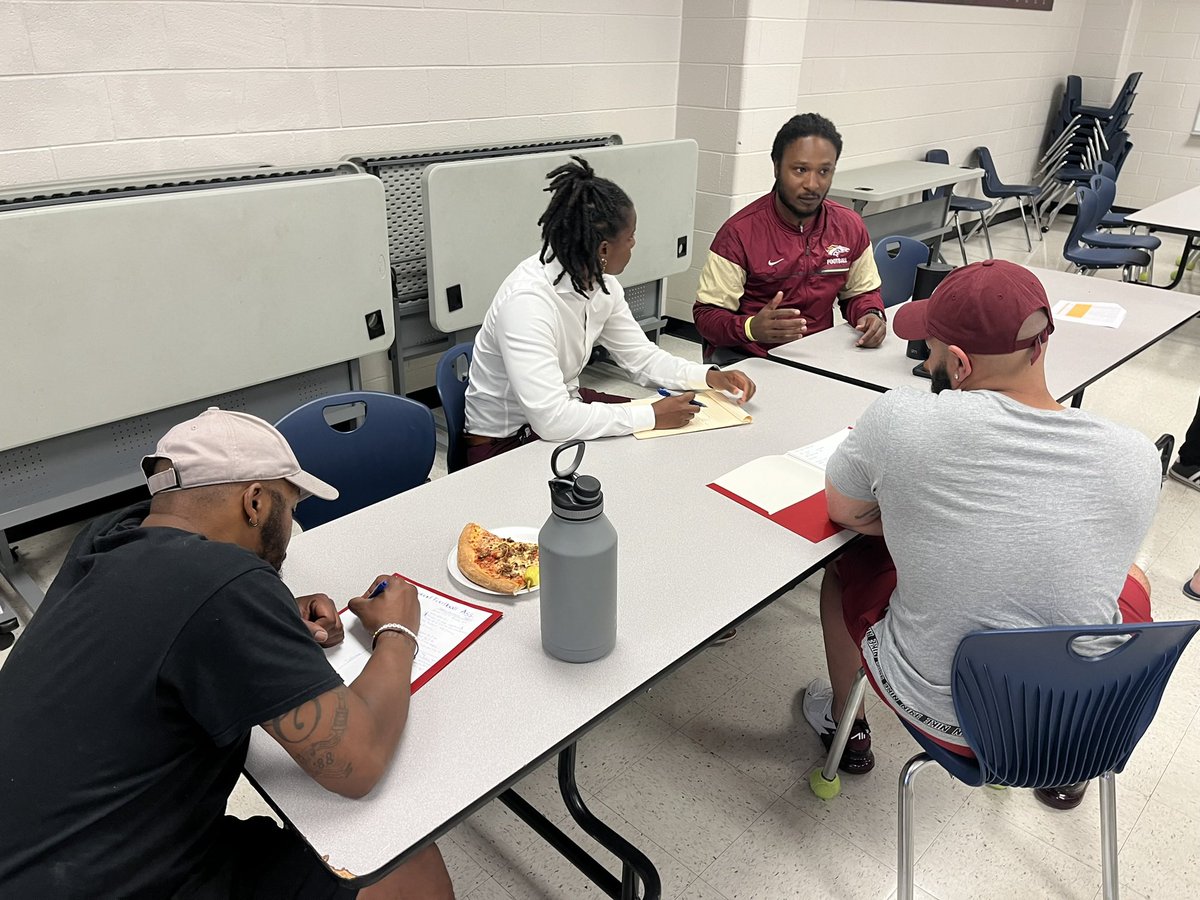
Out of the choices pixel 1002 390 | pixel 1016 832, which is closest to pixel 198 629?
pixel 1002 390

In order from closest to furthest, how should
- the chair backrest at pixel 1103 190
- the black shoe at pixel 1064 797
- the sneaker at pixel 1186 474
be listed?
1. the black shoe at pixel 1064 797
2. the sneaker at pixel 1186 474
3. the chair backrest at pixel 1103 190

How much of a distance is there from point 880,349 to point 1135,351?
74 cm

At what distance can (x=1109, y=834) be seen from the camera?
4.87 feet

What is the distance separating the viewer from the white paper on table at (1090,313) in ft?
8.84

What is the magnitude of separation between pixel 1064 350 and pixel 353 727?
2.30 meters

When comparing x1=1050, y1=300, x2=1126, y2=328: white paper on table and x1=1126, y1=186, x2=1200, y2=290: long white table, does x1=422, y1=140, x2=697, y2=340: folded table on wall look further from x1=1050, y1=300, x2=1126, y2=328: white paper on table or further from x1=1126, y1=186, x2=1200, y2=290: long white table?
x1=1126, y1=186, x2=1200, y2=290: long white table

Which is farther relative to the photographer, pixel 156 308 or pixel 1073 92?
pixel 1073 92

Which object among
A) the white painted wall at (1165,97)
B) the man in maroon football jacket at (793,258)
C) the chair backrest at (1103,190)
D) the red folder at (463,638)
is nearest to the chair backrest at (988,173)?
the chair backrest at (1103,190)

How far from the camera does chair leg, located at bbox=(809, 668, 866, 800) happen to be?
5.62 feet

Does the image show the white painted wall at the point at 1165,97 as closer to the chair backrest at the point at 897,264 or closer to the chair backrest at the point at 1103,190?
the chair backrest at the point at 1103,190

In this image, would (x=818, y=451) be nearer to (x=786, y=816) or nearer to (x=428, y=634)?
(x=786, y=816)

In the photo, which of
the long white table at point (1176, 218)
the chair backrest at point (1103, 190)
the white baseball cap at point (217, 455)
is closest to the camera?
the white baseball cap at point (217, 455)

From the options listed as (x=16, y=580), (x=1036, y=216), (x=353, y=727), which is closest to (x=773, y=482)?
(x=353, y=727)

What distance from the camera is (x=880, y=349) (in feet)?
8.11
